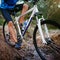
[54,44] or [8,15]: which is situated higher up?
[8,15]

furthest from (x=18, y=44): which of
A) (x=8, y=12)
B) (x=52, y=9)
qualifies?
(x=52, y=9)

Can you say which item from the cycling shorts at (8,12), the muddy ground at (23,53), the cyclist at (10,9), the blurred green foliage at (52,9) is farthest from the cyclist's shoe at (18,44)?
the blurred green foliage at (52,9)

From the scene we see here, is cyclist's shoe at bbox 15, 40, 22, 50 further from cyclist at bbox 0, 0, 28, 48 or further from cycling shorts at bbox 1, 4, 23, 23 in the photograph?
cycling shorts at bbox 1, 4, 23, 23

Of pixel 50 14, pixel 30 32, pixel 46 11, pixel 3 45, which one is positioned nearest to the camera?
pixel 3 45

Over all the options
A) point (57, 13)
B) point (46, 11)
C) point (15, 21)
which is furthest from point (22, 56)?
point (46, 11)

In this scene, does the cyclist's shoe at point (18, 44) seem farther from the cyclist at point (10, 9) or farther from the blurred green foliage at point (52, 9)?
the blurred green foliage at point (52, 9)

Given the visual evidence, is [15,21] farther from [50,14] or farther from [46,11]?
[46,11]

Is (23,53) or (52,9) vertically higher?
(52,9)

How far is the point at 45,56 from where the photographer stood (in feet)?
23.7

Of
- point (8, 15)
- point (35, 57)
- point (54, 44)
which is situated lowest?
point (35, 57)

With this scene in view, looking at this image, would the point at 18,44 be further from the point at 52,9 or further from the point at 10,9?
the point at 52,9

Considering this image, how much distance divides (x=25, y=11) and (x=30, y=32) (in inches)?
76.3

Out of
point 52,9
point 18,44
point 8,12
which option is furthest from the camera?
point 52,9

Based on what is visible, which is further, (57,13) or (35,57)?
(57,13)
